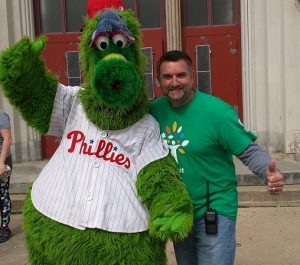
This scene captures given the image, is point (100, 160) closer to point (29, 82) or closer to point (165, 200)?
point (165, 200)

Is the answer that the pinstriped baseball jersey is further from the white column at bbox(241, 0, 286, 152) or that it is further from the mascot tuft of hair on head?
the white column at bbox(241, 0, 286, 152)

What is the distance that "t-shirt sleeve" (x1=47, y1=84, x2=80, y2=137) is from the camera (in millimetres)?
2820

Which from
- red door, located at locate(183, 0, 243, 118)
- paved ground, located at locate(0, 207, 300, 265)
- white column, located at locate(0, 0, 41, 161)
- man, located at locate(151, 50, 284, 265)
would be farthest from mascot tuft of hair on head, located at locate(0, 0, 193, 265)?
red door, located at locate(183, 0, 243, 118)

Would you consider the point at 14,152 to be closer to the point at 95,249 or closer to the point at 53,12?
the point at 53,12

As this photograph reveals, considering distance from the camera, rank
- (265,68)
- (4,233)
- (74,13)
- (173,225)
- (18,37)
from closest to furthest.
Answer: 1. (173,225)
2. (4,233)
3. (265,68)
4. (18,37)
5. (74,13)

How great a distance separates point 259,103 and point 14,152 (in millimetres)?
3823

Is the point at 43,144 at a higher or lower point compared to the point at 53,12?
lower

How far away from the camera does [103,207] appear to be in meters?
2.60

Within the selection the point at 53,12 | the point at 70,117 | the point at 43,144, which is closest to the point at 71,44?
the point at 53,12

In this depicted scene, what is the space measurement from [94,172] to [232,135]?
2.44 feet

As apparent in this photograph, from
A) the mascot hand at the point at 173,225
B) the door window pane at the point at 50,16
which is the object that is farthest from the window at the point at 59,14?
the mascot hand at the point at 173,225

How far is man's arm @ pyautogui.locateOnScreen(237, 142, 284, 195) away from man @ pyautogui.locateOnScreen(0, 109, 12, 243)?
3.10m

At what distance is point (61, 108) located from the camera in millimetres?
2822

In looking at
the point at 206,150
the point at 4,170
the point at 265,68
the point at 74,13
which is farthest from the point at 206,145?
the point at 74,13
